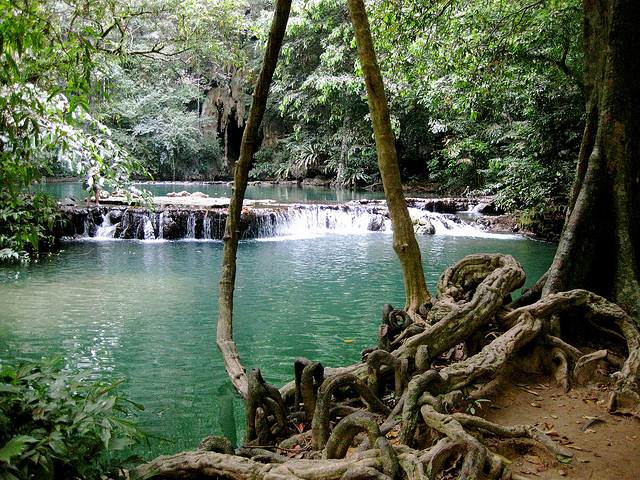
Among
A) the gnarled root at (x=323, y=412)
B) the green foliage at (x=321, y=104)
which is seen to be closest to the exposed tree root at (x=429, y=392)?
the gnarled root at (x=323, y=412)

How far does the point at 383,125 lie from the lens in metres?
3.96

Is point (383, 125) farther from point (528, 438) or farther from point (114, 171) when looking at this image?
point (114, 171)

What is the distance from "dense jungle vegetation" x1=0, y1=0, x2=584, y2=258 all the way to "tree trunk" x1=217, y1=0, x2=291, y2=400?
2.97ft

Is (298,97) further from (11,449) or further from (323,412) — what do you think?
(11,449)

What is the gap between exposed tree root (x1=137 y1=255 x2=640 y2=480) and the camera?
6.01 ft

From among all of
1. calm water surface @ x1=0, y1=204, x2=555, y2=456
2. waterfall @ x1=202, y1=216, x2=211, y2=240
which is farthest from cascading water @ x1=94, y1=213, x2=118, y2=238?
waterfall @ x1=202, y1=216, x2=211, y2=240

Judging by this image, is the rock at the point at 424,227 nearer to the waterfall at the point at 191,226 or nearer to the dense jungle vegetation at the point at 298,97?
the dense jungle vegetation at the point at 298,97

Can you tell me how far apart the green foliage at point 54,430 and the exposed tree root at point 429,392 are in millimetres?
416

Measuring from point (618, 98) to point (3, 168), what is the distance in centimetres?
384

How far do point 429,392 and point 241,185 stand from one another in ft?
6.16

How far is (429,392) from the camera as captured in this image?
7.23 ft

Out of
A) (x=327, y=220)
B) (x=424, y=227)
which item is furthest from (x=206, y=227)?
(x=424, y=227)

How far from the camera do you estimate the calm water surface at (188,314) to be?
14.9 feet

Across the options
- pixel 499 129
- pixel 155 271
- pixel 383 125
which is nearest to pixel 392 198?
pixel 383 125
